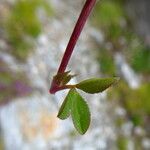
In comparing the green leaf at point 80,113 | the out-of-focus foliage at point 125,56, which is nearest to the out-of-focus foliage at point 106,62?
the out-of-focus foliage at point 125,56

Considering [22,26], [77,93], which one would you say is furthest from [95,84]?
[22,26]

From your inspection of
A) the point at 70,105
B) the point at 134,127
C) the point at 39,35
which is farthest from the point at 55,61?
the point at 70,105

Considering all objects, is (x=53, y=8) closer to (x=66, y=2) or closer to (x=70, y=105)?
(x=66, y=2)

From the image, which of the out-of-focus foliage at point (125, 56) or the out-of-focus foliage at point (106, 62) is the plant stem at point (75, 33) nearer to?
the out-of-focus foliage at point (125, 56)

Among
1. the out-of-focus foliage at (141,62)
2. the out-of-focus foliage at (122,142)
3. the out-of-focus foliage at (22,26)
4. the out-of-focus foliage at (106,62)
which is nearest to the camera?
the out-of-focus foliage at (122,142)

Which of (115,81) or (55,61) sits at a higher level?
(55,61)
